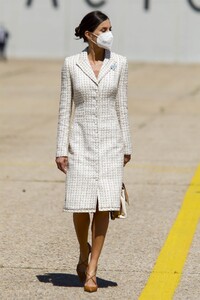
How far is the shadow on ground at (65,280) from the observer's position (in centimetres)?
722

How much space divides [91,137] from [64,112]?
24cm

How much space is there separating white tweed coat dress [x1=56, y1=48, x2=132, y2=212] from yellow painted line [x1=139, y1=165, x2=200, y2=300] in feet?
2.00

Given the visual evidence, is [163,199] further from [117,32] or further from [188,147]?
[117,32]

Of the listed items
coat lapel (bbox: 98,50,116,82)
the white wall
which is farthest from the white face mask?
the white wall

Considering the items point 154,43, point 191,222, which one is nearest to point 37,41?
point 154,43

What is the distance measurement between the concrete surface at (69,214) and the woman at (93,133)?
0.48 m

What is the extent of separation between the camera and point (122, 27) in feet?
159

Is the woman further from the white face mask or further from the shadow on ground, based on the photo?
the shadow on ground

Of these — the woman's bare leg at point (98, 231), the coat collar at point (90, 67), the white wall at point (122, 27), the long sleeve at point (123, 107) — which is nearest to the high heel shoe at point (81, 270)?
the woman's bare leg at point (98, 231)

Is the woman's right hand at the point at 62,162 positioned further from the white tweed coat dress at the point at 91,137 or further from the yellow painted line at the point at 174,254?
the yellow painted line at the point at 174,254

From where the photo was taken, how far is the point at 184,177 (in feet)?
42.6

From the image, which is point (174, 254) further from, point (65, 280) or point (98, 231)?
point (98, 231)

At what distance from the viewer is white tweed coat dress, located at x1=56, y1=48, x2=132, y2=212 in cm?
697

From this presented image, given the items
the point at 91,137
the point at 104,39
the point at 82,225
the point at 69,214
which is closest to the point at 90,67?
the point at 104,39
